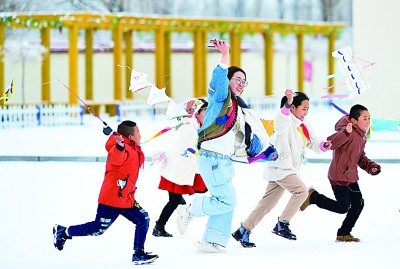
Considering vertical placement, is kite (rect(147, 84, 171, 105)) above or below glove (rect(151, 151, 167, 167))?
above

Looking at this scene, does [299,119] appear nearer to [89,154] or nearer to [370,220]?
[370,220]

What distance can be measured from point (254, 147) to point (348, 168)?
102cm

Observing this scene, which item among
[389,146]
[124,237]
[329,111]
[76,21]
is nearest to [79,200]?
[124,237]

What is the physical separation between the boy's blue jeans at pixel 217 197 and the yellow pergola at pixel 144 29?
21.1 m

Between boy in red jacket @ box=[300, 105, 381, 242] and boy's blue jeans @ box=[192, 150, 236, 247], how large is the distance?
3.89ft

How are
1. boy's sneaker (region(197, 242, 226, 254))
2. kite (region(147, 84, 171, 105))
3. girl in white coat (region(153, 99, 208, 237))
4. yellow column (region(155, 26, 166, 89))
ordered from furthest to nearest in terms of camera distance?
yellow column (region(155, 26, 166, 89)) → kite (region(147, 84, 171, 105)) → girl in white coat (region(153, 99, 208, 237)) → boy's sneaker (region(197, 242, 226, 254))

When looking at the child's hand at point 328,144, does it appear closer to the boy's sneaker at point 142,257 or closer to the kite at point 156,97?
the kite at point 156,97

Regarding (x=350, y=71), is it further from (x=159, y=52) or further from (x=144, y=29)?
(x=159, y=52)

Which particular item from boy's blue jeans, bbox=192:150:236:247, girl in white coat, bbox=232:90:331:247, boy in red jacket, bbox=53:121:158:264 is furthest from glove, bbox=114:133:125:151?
girl in white coat, bbox=232:90:331:247

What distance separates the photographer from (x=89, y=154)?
19.3m

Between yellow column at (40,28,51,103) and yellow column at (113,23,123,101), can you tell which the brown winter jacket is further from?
yellow column at (113,23,123,101)

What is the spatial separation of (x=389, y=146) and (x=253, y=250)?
1277 cm

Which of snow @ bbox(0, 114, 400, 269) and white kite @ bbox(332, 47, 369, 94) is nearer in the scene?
snow @ bbox(0, 114, 400, 269)

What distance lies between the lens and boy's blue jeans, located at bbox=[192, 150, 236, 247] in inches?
344
